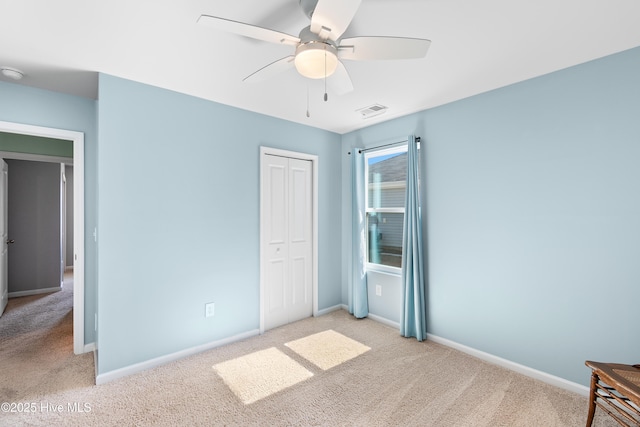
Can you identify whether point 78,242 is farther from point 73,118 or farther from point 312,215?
point 312,215

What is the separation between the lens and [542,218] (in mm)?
2406

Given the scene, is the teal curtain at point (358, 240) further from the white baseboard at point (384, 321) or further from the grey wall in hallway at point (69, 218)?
the grey wall in hallway at point (69, 218)

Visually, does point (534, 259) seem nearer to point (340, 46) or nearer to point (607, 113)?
point (607, 113)

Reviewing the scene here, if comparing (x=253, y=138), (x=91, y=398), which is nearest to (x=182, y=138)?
(x=253, y=138)

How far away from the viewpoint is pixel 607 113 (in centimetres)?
211

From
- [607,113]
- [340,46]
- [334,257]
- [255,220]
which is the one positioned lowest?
[334,257]

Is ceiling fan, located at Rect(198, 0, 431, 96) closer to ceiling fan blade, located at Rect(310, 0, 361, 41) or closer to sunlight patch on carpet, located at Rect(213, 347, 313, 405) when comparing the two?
ceiling fan blade, located at Rect(310, 0, 361, 41)

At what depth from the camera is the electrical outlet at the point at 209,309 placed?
2.93 m

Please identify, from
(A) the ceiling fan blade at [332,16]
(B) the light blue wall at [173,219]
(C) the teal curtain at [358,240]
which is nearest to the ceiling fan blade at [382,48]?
(A) the ceiling fan blade at [332,16]

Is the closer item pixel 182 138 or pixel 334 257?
pixel 182 138

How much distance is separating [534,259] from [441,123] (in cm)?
156


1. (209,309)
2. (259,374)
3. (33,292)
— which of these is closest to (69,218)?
(33,292)

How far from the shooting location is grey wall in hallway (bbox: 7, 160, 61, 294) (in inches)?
185

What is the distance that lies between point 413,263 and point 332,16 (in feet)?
8.29
